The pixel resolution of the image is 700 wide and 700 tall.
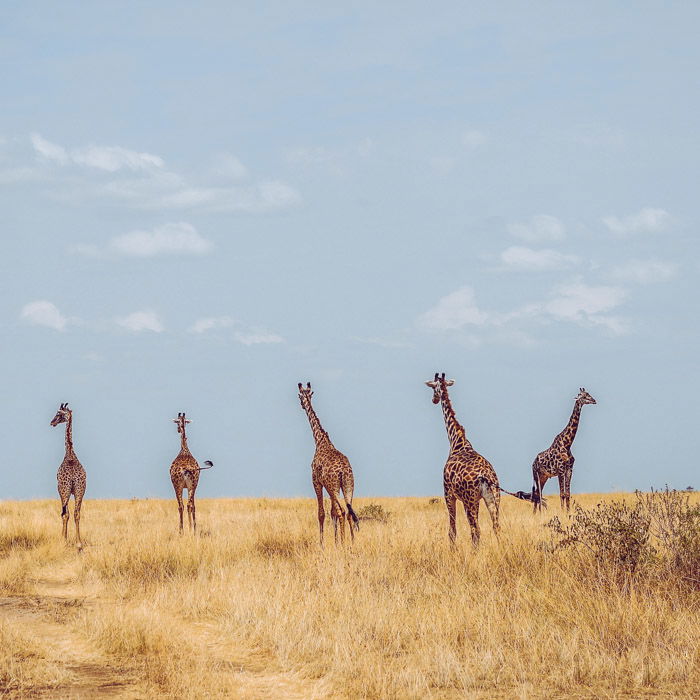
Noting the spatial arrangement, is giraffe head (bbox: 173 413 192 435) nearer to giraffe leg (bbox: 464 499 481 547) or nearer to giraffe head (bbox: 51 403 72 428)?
giraffe head (bbox: 51 403 72 428)

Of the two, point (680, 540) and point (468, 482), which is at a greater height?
point (468, 482)

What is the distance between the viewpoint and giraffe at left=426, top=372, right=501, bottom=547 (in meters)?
12.8

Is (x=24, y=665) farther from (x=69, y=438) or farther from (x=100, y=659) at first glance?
(x=69, y=438)

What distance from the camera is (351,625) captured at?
30.3 ft

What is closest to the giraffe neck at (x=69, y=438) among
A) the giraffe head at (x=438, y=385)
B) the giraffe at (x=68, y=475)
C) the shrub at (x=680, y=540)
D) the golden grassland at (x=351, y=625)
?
the giraffe at (x=68, y=475)

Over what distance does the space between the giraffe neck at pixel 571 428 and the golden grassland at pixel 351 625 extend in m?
7.77

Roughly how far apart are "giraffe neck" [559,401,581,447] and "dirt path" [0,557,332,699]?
1266 centimetres

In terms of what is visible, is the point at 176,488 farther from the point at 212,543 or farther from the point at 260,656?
the point at 260,656

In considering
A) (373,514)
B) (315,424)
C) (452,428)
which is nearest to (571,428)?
(373,514)

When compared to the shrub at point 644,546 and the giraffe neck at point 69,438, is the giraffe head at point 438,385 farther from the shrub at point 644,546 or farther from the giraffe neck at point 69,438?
the giraffe neck at point 69,438

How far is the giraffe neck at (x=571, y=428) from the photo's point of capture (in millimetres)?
21891

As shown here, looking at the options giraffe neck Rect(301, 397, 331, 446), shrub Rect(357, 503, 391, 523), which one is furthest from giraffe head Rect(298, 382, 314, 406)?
shrub Rect(357, 503, 391, 523)

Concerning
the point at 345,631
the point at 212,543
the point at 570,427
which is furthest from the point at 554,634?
the point at 570,427

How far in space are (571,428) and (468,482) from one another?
9.78 metres
